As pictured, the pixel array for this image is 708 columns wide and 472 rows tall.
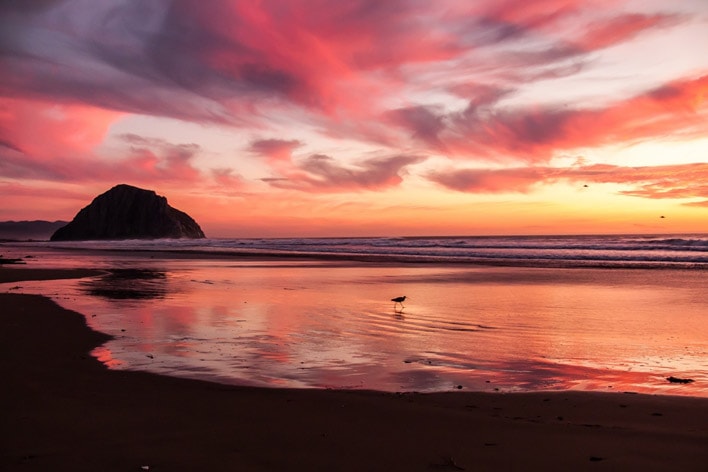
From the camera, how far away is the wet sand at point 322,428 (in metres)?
5.51

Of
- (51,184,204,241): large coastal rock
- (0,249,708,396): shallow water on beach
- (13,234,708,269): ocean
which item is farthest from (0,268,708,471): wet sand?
(51,184,204,241): large coastal rock

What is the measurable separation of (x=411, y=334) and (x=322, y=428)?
736cm

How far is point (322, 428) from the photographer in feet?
21.6

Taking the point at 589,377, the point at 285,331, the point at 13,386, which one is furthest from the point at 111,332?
the point at 589,377

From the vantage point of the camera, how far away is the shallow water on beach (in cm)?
947

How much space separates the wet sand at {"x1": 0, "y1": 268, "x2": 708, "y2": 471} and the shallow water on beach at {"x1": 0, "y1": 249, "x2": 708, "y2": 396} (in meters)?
0.94

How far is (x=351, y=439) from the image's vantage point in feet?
20.4

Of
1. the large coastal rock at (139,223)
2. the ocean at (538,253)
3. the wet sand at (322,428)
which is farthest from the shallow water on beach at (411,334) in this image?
the large coastal rock at (139,223)

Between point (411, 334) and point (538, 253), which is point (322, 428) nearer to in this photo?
point (411, 334)

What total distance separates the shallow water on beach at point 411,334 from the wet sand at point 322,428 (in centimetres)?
94

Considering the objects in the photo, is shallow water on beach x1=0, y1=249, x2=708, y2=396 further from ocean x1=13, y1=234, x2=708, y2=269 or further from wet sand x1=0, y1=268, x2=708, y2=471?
ocean x1=13, y1=234, x2=708, y2=269

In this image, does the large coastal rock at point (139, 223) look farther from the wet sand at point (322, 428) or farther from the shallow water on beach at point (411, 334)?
the wet sand at point (322, 428)

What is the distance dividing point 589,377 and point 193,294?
16657 mm

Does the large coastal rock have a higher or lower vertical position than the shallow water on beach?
higher
